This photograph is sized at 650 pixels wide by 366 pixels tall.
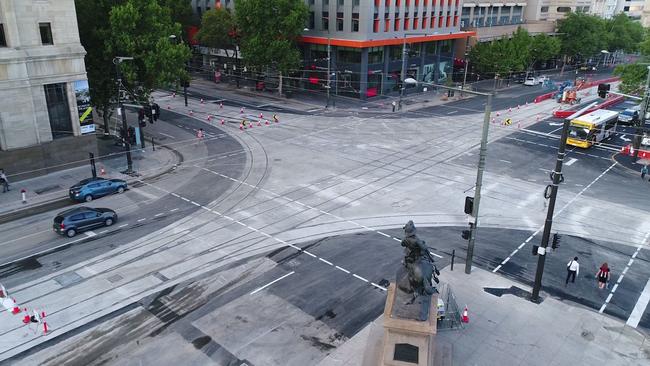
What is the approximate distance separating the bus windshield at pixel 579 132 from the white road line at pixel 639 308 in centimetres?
2601

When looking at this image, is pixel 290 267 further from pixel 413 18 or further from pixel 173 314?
pixel 413 18

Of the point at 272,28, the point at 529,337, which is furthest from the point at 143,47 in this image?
the point at 529,337

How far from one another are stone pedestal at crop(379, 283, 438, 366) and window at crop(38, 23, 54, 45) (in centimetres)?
3537

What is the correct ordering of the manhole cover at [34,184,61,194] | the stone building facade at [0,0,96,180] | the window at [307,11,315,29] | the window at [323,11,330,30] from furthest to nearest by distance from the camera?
the window at [307,11,315,29] → the window at [323,11,330,30] → the stone building facade at [0,0,96,180] → the manhole cover at [34,184,61,194]

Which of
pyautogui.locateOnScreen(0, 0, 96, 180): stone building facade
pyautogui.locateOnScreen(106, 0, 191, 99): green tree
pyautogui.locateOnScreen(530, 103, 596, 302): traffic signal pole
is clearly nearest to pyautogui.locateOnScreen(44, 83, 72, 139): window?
pyautogui.locateOnScreen(0, 0, 96, 180): stone building facade

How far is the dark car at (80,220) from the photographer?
29.0m

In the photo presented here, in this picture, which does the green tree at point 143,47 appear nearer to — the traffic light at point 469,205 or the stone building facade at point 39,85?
the stone building facade at point 39,85

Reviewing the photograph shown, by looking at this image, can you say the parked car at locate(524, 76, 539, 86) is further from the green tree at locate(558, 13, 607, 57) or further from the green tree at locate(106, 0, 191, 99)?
the green tree at locate(106, 0, 191, 99)

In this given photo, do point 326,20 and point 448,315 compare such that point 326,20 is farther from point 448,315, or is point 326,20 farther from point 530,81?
point 448,315

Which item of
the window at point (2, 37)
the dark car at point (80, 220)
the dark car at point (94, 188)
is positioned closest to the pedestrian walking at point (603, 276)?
the dark car at point (80, 220)

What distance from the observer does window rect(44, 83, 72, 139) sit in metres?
39.8

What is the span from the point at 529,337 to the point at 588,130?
33440 millimetres

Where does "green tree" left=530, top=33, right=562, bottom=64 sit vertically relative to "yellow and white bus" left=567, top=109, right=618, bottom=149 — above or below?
above

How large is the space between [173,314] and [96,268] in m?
6.35
